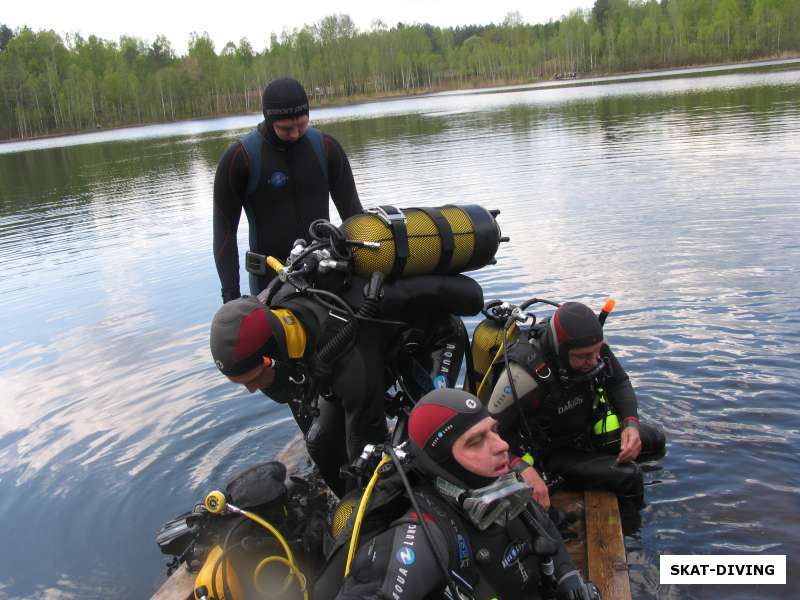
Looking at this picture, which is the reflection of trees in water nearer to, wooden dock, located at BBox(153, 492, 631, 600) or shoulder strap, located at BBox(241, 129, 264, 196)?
shoulder strap, located at BBox(241, 129, 264, 196)

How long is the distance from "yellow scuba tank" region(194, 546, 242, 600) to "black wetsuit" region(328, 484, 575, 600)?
0.89 metres

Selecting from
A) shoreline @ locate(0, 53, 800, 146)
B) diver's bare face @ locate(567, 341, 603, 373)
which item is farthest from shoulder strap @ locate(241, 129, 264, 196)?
shoreline @ locate(0, 53, 800, 146)

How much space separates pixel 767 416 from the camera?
5465 millimetres

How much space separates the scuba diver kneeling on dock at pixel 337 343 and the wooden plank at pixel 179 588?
0.94 m

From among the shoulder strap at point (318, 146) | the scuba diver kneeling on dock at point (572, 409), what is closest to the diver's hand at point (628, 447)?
the scuba diver kneeling on dock at point (572, 409)

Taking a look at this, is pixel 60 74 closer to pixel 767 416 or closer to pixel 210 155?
pixel 210 155

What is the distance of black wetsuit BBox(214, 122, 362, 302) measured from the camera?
4480mm

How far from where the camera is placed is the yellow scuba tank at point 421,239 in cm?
371

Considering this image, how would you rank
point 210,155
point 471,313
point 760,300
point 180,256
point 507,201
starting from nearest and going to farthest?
point 471,313
point 760,300
point 180,256
point 507,201
point 210,155

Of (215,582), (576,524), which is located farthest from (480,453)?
(576,524)

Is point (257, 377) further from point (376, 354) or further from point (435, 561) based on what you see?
point (435, 561)

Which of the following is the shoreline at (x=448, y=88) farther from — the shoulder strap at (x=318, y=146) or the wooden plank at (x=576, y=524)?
the wooden plank at (x=576, y=524)

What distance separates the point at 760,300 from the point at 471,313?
5.13 meters

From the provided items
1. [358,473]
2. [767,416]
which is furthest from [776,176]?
[358,473]
